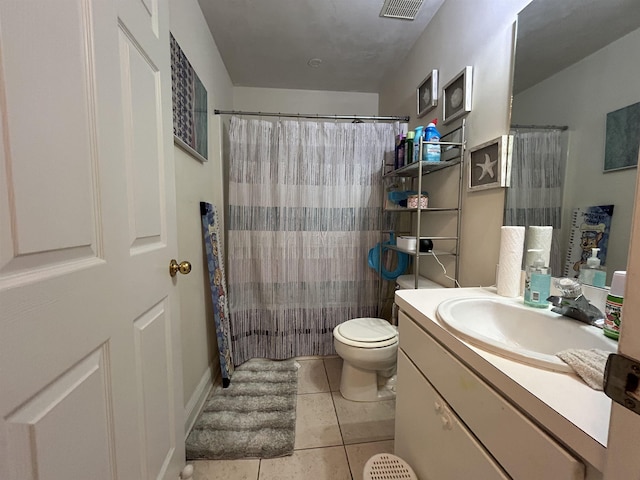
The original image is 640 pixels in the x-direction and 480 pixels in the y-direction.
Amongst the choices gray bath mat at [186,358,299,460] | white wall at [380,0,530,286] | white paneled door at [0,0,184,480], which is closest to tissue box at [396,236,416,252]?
white wall at [380,0,530,286]

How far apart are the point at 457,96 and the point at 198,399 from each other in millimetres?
2236

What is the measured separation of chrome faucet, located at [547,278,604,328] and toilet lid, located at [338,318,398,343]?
2.74 feet

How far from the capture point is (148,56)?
0.77 meters

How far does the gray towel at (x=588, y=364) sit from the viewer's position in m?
0.48

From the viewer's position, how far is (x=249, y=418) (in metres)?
1.44

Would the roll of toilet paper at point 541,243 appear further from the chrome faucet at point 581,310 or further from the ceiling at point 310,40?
the ceiling at point 310,40

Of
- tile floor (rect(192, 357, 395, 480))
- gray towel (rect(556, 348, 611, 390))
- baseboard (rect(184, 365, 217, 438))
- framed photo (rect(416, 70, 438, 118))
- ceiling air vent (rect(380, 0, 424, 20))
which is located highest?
ceiling air vent (rect(380, 0, 424, 20))

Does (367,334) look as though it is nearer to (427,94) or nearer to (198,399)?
(198,399)

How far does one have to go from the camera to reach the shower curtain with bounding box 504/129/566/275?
35.6 inches

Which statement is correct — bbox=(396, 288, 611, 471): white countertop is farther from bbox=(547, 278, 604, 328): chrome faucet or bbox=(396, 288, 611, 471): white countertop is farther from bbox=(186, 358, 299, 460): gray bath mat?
bbox=(186, 358, 299, 460): gray bath mat

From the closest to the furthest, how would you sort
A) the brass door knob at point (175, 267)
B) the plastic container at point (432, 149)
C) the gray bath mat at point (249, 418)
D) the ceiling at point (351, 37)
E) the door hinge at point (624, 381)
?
1. the door hinge at point (624, 381)
2. the ceiling at point (351, 37)
3. the brass door knob at point (175, 267)
4. the gray bath mat at point (249, 418)
5. the plastic container at point (432, 149)

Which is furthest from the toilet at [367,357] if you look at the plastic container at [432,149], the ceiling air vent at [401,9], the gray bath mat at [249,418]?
the ceiling air vent at [401,9]

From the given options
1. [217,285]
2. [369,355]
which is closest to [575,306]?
[369,355]

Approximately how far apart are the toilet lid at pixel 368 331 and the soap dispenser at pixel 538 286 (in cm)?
77
